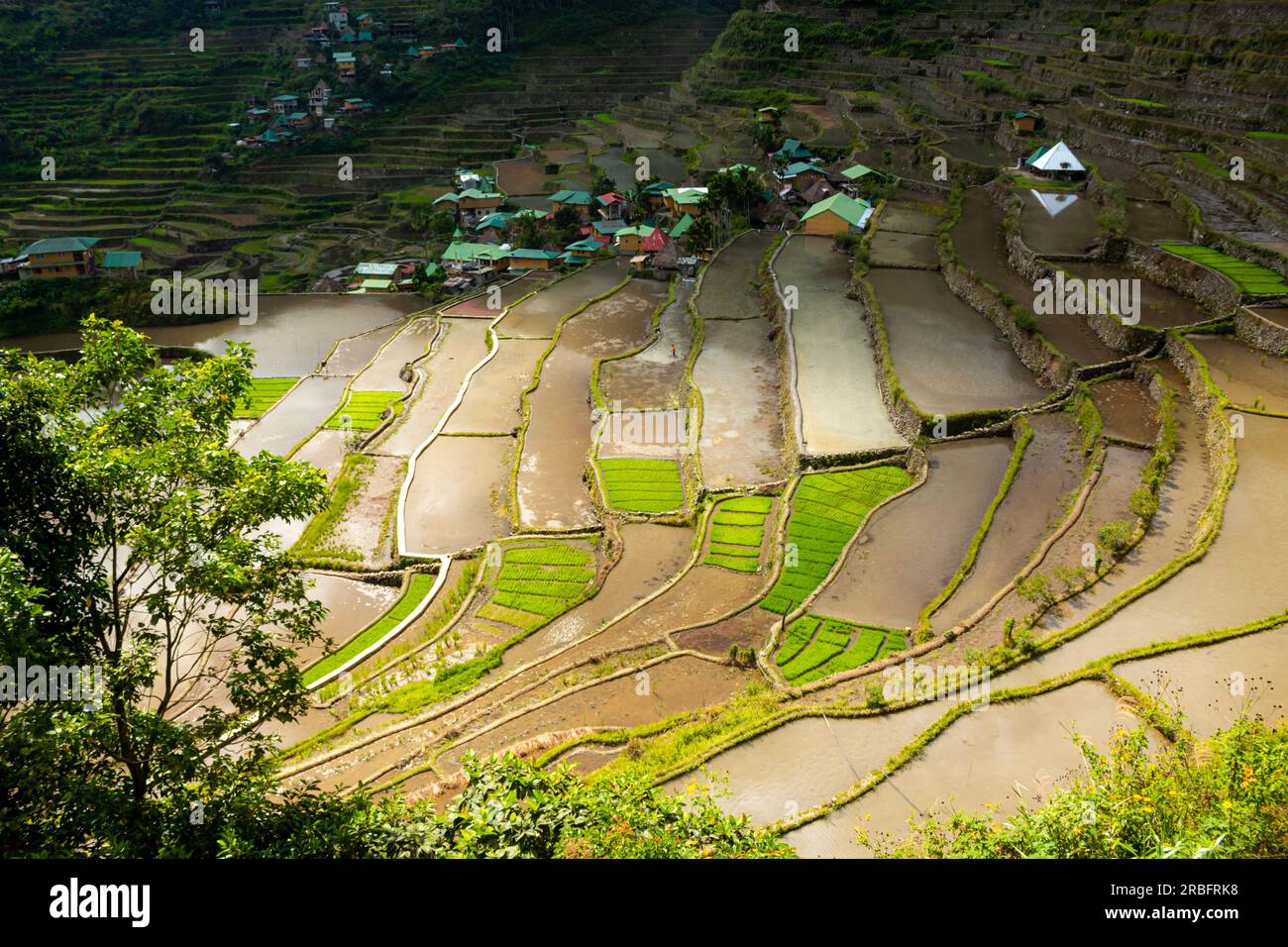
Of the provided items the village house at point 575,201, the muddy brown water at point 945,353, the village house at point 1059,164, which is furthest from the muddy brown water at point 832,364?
the village house at point 575,201

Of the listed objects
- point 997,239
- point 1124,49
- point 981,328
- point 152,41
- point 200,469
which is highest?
point 152,41

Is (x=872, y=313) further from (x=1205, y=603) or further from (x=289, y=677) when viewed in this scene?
(x=289, y=677)

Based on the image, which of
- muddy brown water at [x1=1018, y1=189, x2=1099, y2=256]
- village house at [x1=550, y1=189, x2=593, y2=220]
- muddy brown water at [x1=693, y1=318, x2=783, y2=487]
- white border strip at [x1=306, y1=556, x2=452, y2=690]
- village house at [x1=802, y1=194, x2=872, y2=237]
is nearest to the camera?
white border strip at [x1=306, y1=556, x2=452, y2=690]

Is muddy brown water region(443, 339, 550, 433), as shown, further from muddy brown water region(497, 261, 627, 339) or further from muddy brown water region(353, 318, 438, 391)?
muddy brown water region(353, 318, 438, 391)

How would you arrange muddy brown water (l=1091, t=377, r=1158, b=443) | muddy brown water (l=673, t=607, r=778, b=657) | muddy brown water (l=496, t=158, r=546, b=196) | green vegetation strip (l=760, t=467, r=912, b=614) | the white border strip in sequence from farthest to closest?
A: muddy brown water (l=496, t=158, r=546, b=196)
muddy brown water (l=1091, t=377, r=1158, b=443)
green vegetation strip (l=760, t=467, r=912, b=614)
the white border strip
muddy brown water (l=673, t=607, r=778, b=657)

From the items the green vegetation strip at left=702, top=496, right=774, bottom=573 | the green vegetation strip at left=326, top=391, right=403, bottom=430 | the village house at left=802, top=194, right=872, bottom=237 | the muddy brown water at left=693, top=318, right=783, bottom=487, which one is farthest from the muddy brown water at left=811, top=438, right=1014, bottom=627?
the green vegetation strip at left=326, top=391, right=403, bottom=430

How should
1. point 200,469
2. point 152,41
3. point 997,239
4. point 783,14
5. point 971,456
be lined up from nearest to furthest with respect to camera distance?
1. point 200,469
2. point 971,456
3. point 997,239
4. point 783,14
5. point 152,41
